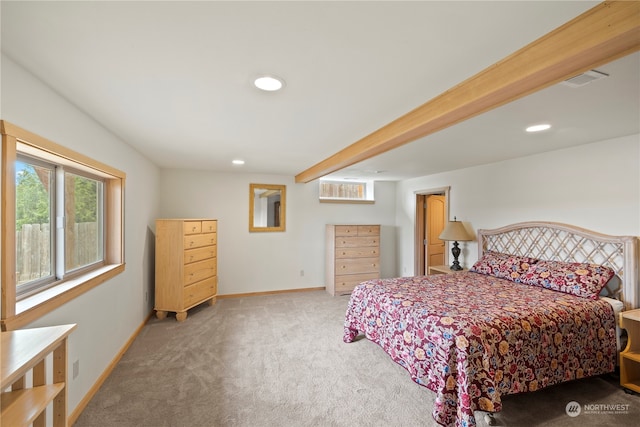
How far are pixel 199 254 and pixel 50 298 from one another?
95.1 inches

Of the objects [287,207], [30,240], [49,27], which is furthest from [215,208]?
[49,27]

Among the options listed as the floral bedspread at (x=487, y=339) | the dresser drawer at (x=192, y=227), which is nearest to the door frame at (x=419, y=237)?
the floral bedspread at (x=487, y=339)

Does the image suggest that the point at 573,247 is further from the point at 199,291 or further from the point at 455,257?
the point at 199,291

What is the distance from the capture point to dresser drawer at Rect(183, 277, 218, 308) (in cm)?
383

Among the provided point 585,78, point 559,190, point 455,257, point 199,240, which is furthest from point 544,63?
point 199,240

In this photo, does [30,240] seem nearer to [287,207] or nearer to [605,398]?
[287,207]

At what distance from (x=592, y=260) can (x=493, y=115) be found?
2.07m

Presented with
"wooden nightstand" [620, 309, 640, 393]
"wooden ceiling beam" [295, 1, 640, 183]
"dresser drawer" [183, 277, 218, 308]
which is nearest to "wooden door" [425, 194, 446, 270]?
"wooden nightstand" [620, 309, 640, 393]

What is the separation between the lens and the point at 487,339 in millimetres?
1898

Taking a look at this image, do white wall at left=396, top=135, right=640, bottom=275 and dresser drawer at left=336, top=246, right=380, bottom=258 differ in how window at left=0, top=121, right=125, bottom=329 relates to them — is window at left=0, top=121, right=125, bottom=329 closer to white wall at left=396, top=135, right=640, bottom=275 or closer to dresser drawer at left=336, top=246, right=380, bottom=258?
dresser drawer at left=336, top=246, right=380, bottom=258

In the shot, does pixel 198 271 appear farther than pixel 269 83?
Yes

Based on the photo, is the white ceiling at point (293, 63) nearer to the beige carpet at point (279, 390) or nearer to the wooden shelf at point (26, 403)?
the wooden shelf at point (26, 403)

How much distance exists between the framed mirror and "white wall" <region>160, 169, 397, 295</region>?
9 centimetres

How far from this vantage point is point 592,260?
282cm
